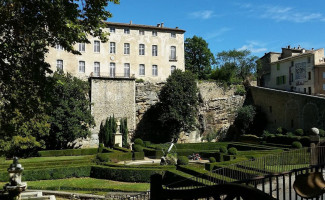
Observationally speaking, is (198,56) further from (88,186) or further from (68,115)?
(88,186)

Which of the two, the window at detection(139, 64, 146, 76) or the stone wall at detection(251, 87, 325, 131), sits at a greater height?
the window at detection(139, 64, 146, 76)

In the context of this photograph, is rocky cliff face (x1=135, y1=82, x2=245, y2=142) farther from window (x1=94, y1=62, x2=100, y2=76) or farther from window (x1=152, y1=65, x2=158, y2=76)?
window (x1=94, y1=62, x2=100, y2=76)

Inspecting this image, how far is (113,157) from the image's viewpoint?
→ 23594 millimetres

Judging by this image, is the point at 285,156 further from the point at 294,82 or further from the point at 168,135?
the point at 294,82

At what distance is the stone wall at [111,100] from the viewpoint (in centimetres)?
3528

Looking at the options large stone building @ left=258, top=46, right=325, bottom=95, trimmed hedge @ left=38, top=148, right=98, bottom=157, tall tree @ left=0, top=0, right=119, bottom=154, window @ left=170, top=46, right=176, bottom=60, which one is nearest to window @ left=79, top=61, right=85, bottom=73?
trimmed hedge @ left=38, top=148, right=98, bottom=157

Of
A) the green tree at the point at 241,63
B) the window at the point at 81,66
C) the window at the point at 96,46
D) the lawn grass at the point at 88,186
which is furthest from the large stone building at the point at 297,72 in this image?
the lawn grass at the point at 88,186

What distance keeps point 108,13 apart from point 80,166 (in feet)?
42.7

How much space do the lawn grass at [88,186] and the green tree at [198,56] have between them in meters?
35.8

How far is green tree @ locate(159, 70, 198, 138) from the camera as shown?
34438 millimetres

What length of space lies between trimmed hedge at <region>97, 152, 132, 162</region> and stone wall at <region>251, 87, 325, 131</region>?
1880cm

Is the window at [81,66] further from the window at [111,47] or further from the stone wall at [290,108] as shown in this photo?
the stone wall at [290,108]

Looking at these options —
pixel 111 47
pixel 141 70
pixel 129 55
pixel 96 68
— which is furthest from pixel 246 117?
pixel 96 68

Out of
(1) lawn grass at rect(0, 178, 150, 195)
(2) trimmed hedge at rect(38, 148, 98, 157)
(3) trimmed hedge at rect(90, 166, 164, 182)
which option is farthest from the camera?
(2) trimmed hedge at rect(38, 148, 98, 157)
